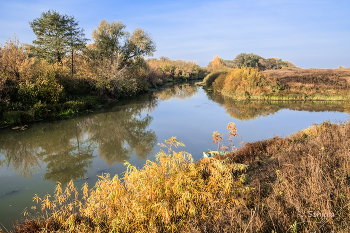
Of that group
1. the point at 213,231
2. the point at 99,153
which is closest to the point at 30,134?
the point at 99,153

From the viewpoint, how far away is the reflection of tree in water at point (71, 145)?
7848mm

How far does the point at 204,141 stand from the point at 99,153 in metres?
4.94

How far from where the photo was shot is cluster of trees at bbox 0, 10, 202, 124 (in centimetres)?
1387

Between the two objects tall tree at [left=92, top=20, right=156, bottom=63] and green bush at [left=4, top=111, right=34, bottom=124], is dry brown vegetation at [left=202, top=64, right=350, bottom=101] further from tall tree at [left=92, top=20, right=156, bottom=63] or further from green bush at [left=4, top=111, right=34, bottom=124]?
green bush at [left=4, top=111, right=34, bottom=124]

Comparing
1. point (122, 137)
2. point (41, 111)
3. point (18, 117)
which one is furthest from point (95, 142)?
point (41, 111)

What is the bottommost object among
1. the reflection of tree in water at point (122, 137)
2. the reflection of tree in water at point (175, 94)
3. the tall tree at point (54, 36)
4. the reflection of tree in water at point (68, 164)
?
the reflection of tree in water at point (68, 164)

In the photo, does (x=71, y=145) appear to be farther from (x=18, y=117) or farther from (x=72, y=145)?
(x=18, y=117)

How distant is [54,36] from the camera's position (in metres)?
22.2

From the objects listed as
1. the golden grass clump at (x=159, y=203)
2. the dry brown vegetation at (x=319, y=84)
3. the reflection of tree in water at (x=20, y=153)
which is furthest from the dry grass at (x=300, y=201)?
the dry brown vegetation at (x=319, y=84)

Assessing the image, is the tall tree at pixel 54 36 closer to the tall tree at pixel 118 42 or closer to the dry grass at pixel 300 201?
the tall tree at pixel 118 42

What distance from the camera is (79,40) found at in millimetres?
22266

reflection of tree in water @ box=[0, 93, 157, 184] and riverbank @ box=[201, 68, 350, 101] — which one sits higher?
riverbank @ box=[201, 68, 350, 101]

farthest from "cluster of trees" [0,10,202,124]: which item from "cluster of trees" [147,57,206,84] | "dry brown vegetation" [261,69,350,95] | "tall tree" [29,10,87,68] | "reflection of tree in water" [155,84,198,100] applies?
"cluster of trees" [147,57,206,84]

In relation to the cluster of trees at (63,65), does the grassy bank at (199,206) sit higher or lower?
lower
